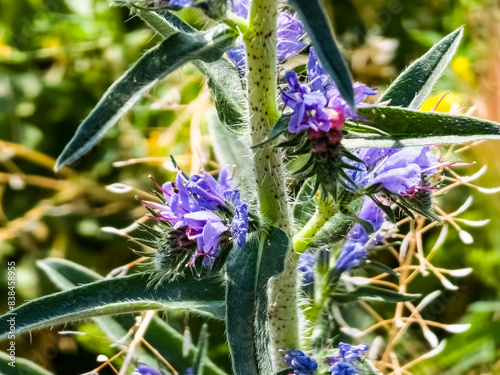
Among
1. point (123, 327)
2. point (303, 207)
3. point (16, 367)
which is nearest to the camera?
point (303, 207)

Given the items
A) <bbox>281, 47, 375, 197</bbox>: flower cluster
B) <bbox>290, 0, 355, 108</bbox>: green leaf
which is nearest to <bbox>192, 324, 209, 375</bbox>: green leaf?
<bbox>281, 47, 375, 197</bbox>: flower cluster

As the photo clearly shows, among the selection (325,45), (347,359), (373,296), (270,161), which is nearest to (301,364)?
(347,359)

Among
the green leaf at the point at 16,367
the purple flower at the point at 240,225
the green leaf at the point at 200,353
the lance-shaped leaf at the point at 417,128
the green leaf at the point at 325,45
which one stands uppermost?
the green leaf at the point at 325,45

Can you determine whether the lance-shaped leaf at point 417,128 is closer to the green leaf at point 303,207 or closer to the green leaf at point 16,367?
the green leaf at point 303,207

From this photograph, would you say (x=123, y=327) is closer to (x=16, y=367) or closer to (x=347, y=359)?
(x=16, y=367)

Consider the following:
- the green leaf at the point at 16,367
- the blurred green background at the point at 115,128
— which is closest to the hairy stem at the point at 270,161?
the green leaf at the point at 16,367
